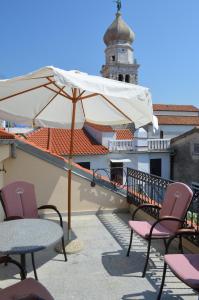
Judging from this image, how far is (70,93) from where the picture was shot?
4789mm

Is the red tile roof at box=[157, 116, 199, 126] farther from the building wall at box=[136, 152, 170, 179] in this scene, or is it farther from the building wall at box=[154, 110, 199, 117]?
the building wall at box=[136, 152, 170, 179]

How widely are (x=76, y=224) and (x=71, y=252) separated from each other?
1454 mm

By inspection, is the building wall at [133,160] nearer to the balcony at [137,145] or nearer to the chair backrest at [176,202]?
the balcony at [137,145]

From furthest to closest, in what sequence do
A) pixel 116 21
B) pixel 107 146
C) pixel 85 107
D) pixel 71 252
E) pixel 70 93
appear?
pixel 116 21, pixel 107 146, pixel 85 107, pixel 70 93, pixel 71 252

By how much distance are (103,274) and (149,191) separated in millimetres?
2410

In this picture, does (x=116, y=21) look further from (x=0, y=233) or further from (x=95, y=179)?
(x=0, y=233)

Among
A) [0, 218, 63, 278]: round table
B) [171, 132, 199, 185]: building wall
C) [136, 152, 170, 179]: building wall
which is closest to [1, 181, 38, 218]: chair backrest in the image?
[0, 218, 63, 278]: round table

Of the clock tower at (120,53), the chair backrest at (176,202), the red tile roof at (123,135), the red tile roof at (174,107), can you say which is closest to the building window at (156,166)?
the red tile roof at (123,135)

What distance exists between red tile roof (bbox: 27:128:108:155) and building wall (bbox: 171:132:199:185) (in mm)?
6943

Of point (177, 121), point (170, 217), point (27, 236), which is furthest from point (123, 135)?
point (27, 236)

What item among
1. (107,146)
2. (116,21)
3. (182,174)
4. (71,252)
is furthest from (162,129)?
(71,252)

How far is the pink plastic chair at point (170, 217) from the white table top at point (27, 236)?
120cm

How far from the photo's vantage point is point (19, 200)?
13.7 ft

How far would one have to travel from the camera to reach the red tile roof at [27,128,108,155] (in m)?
20.5
